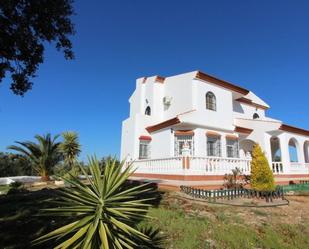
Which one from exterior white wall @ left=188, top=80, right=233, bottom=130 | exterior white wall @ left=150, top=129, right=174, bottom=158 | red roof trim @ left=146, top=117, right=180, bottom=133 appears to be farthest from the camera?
exterior white wall @ left=188, top=80, right=233, bottom=130

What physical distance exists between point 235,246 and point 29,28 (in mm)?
10543

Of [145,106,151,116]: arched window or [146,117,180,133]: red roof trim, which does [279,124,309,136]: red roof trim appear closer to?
[146,117,180,133]: red roof trim

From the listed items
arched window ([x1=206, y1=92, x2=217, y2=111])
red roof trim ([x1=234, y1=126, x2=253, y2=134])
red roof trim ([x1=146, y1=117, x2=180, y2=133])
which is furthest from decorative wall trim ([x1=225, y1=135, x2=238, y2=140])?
red roof trim ([x1=146, y1=117, x2=180, y2=133])

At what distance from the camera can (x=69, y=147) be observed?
82.3ft

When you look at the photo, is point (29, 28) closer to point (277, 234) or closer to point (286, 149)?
point (277, 234)

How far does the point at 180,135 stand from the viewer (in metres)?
17.1

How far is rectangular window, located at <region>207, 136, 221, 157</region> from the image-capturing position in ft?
57.9

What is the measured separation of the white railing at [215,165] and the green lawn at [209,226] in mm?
4163

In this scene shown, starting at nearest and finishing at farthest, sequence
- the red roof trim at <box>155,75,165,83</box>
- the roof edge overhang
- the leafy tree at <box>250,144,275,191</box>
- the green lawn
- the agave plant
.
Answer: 1. the agave plant
2. the green lawn
3. the leafy tree at <box>250,144,275,191</box>
4. the red roof trim at <box>155,75,165,83</box>
5. the roof edge overhang

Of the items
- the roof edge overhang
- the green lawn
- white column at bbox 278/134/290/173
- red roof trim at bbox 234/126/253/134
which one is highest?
the roof edge overhang

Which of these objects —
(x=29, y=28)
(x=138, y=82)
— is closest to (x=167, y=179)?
(x=29, y=28)

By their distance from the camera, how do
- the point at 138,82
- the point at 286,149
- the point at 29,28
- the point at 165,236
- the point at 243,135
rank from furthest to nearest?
the point at 138,82 < the point at 243,135 < the point at 286,149 < the point at 29,28 < the point at 165,236

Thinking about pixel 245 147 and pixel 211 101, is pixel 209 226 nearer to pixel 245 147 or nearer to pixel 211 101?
pixel 211 101

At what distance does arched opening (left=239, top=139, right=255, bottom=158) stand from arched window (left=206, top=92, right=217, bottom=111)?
5.31 meters
